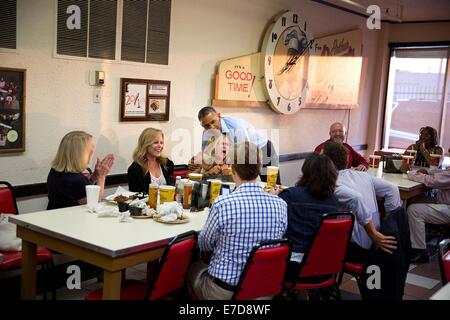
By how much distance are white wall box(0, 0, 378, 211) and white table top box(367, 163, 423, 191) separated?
1.47m

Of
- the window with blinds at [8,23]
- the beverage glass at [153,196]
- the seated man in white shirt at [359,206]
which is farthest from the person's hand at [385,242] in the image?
the window with blinds at [8,23]

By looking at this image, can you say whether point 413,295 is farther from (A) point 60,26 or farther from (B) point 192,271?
(A) point 60,26

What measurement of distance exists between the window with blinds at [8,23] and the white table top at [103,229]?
1.29 metres

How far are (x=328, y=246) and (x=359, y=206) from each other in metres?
0.42

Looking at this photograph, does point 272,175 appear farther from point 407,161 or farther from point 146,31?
point 407,161

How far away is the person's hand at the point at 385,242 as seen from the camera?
10.7 ft

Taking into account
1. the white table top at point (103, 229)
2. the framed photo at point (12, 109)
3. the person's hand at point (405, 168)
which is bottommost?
the white table top at point (103, 229)

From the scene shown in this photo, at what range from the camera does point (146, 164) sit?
4043 mm

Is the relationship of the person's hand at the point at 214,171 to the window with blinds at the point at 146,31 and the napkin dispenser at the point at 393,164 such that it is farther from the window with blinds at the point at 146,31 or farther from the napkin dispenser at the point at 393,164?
the napkin dispenser at the point at 393,164

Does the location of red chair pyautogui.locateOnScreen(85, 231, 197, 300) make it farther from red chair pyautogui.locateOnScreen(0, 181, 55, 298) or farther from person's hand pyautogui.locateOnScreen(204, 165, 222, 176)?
person's hand pyautogui.locateOnScreen(204, 165, 222, 176)

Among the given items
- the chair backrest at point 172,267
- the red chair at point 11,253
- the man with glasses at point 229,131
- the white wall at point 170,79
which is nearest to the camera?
the chair backrest at point 172,267

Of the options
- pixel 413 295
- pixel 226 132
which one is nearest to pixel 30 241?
pixel 226 132

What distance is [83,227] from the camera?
2.80 metres

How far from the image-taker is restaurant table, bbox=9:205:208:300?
2.48m
